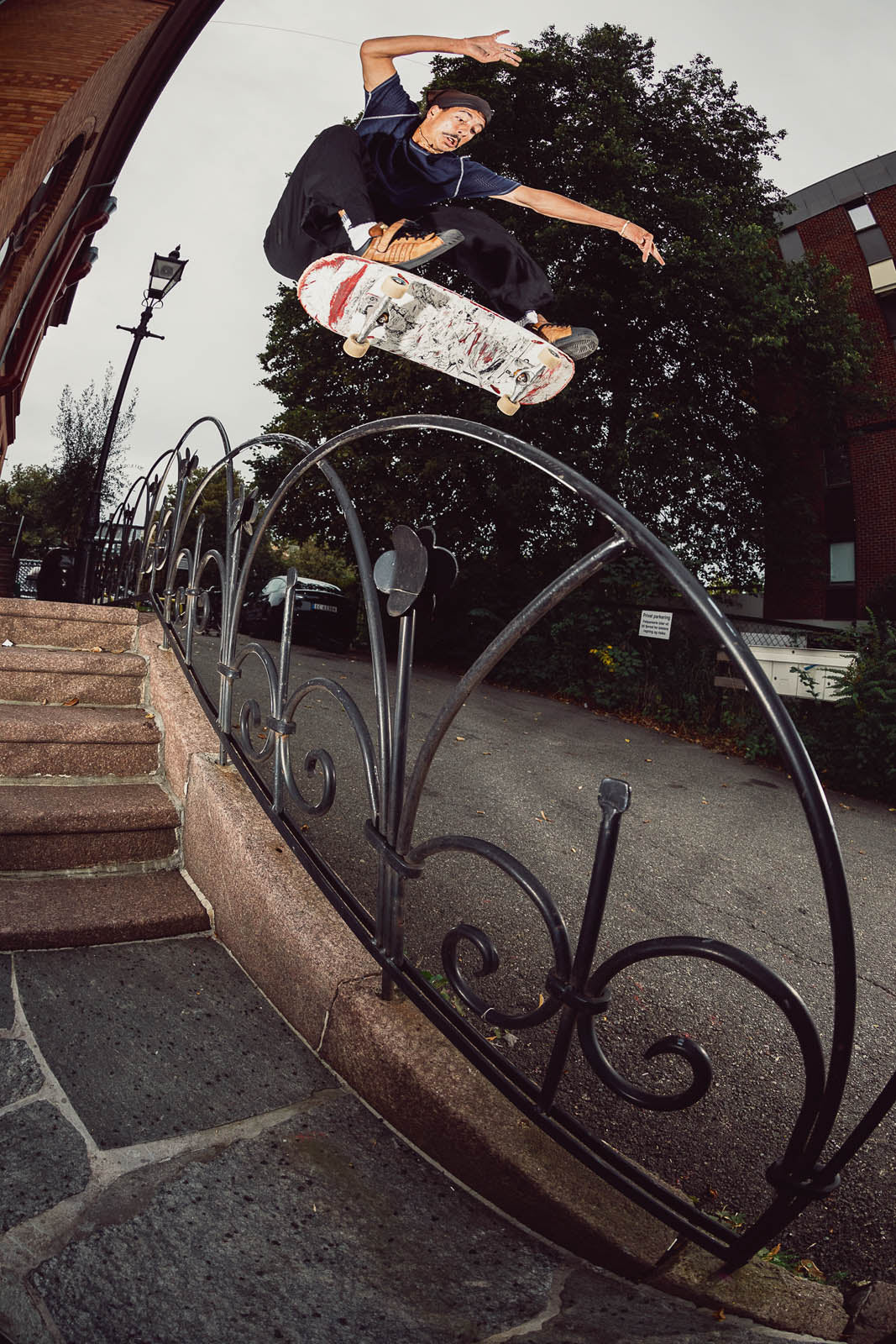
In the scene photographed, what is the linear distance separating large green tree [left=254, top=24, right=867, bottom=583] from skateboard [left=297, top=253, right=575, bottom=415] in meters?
8.99

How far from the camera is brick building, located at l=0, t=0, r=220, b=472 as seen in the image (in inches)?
198

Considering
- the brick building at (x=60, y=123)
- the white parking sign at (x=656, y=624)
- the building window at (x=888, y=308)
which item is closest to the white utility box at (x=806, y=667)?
the white parking sign at (x=656, y=624)

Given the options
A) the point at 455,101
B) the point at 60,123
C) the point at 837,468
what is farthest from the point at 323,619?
the point at 837,468

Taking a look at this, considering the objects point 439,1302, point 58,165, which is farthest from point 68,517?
point 439,1302

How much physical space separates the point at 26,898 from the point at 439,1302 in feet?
5.85

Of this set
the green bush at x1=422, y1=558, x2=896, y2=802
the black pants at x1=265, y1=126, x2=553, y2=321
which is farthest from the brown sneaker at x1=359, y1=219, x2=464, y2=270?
the green bush at x1=422, y1=558, x2=896, y2=802

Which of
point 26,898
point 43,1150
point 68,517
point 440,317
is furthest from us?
point 68,517

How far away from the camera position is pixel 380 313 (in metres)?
3.68

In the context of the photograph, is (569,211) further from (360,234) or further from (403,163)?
(360,234)

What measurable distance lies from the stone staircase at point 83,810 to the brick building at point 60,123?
3727mm

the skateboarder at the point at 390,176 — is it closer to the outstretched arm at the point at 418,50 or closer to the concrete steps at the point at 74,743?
the outstretched arm at the point at 418,50

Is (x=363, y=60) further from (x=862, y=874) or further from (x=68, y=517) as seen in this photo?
(x=68, y=517)

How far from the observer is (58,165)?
6.97 metres

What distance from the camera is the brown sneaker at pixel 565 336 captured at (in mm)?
4121
